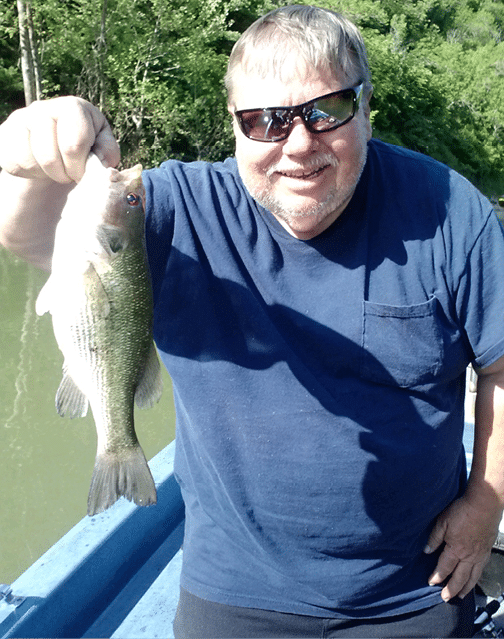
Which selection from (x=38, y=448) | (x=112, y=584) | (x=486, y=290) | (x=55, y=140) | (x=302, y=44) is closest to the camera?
(x=55, y=140)

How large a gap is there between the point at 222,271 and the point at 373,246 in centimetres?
43

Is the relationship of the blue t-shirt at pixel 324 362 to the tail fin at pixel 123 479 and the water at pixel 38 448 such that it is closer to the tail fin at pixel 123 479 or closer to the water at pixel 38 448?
the tail fin at pixel 123 479

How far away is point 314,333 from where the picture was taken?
178 cm

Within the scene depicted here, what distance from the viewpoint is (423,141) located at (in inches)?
931

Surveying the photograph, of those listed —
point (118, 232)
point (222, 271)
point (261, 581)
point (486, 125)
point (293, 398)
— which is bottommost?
point (486, 125)

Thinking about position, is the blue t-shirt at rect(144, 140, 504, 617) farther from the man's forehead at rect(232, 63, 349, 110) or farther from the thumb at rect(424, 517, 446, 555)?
the man's forehead at rect(232, 63, 349, 110)

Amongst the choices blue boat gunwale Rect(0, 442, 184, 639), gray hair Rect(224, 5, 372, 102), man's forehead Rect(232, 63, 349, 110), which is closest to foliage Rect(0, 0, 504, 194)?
blue boat gunwale Rect(0, 442, 184, 639)

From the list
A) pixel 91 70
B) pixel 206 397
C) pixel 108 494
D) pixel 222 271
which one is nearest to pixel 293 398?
pixel 206 397

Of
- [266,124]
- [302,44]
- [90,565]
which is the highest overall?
[302,44]

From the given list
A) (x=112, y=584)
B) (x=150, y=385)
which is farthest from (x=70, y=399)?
(x=112, y=584)

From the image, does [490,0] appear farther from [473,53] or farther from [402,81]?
[402,81]

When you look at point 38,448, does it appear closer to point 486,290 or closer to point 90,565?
point 90,565

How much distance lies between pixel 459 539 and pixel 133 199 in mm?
1359

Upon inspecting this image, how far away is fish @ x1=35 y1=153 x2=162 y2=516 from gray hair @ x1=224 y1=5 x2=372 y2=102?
1.53ft
